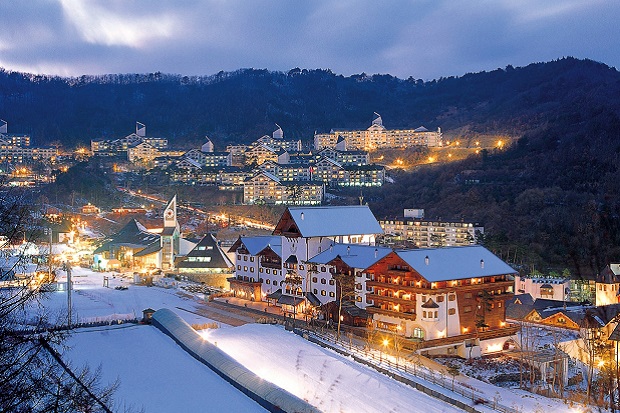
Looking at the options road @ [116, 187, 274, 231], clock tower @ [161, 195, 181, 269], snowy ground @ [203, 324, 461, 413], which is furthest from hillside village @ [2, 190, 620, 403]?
road @ [116, 187, 274, 231]

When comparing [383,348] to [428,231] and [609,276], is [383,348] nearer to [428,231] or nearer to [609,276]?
[609,276]

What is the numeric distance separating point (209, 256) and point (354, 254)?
1375cm

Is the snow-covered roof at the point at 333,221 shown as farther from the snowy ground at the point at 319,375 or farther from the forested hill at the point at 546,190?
the forested hill at the point at 546,190

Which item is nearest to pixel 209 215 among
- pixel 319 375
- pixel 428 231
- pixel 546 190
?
pixel 428 231

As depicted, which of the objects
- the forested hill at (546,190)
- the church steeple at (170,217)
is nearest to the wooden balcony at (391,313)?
the forested hill at (546,190)

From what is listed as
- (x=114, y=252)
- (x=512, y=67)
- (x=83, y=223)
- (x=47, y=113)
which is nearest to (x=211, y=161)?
(x=83, y=223)

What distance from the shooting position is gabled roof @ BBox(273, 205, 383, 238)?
31.9 m

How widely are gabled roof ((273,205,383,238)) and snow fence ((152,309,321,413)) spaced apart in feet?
41.8

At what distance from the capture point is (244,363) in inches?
749

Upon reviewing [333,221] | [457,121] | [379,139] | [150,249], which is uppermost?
[457,121]

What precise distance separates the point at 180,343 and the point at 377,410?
5.59 meters

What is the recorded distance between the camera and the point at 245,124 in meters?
111

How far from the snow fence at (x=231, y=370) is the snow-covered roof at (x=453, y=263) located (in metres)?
10.8

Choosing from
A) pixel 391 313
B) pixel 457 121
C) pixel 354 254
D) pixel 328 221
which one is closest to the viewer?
pixel 391 313
